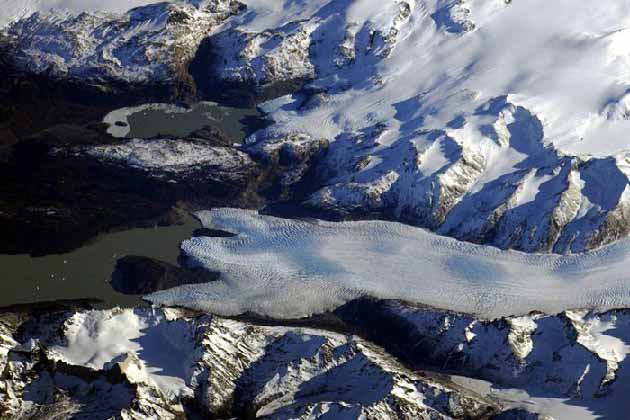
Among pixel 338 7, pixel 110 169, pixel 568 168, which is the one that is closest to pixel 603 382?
pixel 568 168

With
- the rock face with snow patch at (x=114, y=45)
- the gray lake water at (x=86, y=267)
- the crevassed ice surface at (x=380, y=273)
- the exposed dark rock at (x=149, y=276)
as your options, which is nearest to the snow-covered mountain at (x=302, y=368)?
the crevassed ice surface at (x=380, y=273)

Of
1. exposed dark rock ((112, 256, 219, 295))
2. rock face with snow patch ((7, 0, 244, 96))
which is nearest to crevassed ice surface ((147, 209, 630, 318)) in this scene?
exposed dark rock ((112, 256, 219, 295))

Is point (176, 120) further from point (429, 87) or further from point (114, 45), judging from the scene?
point (429, 87)

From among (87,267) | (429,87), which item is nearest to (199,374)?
(87,267)

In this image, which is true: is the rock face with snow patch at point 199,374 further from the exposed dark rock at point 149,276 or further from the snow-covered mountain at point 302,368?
the exposed dark rock at point 149,276

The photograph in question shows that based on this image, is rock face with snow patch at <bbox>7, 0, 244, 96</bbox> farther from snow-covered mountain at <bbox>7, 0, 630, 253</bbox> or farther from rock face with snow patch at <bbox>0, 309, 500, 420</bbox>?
rock face with snow patch at <bbox>0, 309, 500, 420</bbox>

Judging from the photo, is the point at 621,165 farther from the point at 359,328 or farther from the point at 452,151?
the point at 359,328
